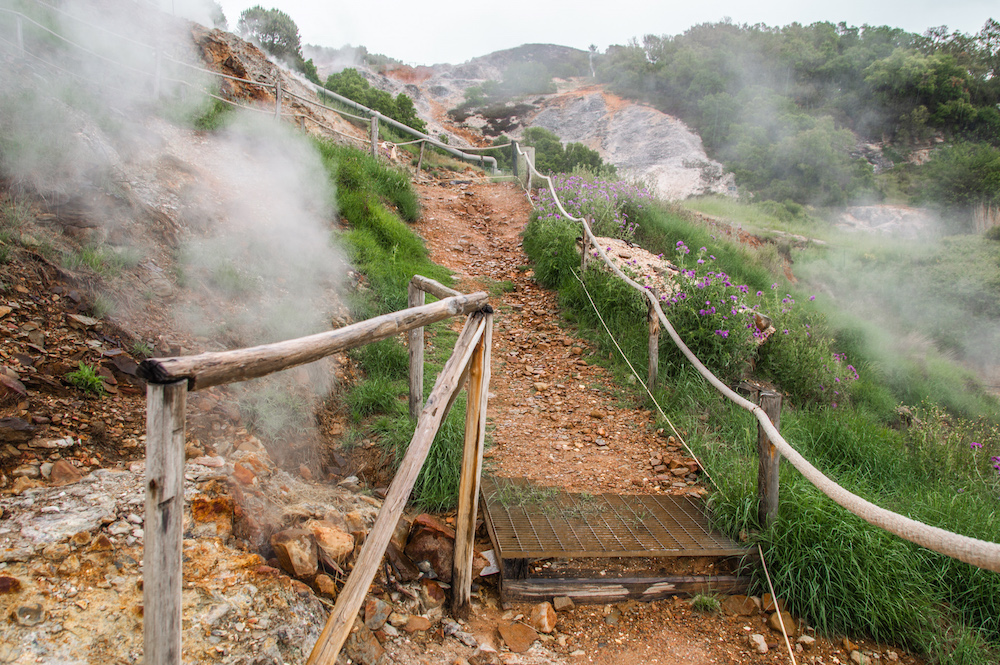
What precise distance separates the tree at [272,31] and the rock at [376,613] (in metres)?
21.0

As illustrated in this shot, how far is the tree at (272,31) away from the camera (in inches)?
771

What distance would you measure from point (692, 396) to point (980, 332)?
29.7ft

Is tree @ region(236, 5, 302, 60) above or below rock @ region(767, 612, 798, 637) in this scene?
above

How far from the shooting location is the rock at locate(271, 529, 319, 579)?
221 centimetres

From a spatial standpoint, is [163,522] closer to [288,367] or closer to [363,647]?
[288,367]

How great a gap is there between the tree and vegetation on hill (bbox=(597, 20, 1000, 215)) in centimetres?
1619

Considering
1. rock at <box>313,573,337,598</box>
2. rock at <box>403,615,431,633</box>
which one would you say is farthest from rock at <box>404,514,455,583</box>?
rock at <box>313,573,337,598</box>

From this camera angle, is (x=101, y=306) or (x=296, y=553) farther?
(x=101, y=306)

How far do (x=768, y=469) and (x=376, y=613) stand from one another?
2.10 metres

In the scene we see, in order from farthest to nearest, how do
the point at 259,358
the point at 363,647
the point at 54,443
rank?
the point at 54,443
the point at 363,647
the point at 259,358

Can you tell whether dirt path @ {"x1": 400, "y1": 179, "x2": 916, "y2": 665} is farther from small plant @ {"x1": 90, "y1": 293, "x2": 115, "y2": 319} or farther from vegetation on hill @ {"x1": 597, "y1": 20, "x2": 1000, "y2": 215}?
vegetation on hill @ {"x1": 597, "y1": 20, "x2": 1000, "y2": 215}

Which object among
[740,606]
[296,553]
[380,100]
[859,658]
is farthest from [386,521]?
[380,100]

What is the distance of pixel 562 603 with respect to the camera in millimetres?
2719

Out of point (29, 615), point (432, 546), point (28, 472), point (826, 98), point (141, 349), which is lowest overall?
point (432, 546)
